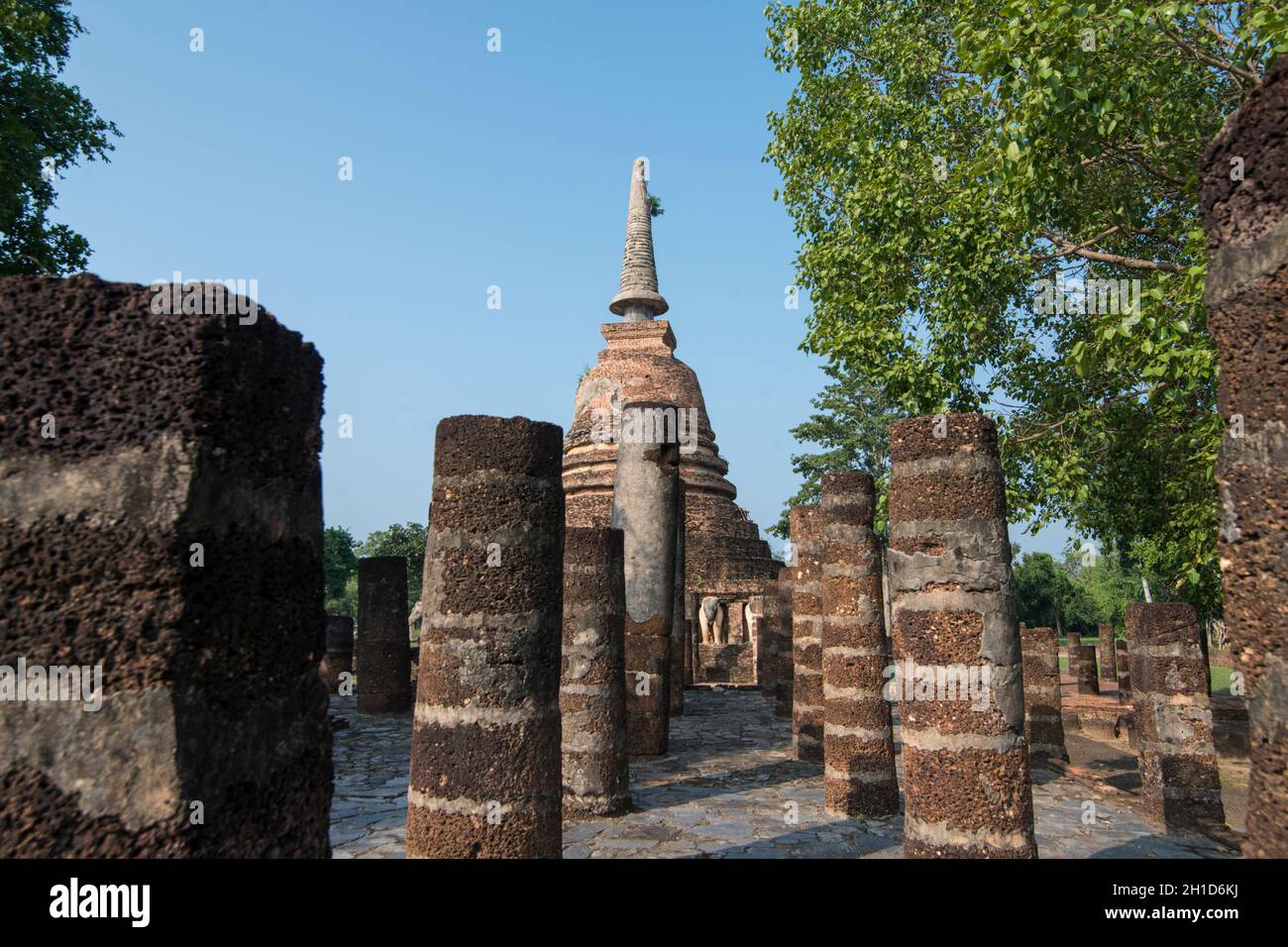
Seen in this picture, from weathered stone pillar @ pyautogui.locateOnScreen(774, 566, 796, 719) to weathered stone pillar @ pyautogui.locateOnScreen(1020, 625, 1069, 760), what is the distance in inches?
166

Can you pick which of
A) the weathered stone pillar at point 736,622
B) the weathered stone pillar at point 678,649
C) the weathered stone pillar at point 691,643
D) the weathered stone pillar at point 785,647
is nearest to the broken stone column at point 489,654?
the weathered stone pillar at point 678,649

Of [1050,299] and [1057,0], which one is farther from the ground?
[1057,0]

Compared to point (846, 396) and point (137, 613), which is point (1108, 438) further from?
point (846, 396)

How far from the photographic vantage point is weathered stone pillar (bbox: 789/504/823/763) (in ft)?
39.6

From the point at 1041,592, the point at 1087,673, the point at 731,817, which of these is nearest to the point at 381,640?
the point at 731,817

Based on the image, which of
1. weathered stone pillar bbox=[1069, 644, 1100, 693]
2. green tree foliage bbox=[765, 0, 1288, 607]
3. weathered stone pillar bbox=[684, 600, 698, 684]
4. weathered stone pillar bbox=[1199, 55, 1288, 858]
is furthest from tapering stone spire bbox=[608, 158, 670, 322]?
weathered stone pillar bbox=[1199, 55, 1288, 858]

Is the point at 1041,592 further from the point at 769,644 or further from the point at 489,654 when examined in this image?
the point at 489,654

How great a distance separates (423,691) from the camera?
20.4ft

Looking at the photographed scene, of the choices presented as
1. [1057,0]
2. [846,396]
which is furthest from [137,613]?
[846,396]

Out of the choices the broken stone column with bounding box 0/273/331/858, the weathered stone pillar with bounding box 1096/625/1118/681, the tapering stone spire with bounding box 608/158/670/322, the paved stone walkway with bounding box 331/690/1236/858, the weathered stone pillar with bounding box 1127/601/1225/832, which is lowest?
the weathered stone pillar with bounding box 1096/625/1118/681

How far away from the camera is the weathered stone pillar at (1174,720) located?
358 inches

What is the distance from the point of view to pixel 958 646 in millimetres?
6035

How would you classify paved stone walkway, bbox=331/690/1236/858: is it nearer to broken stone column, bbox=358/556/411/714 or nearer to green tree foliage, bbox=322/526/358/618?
broken stone column, bbox=358/556/411/714

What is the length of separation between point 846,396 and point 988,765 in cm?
4129
